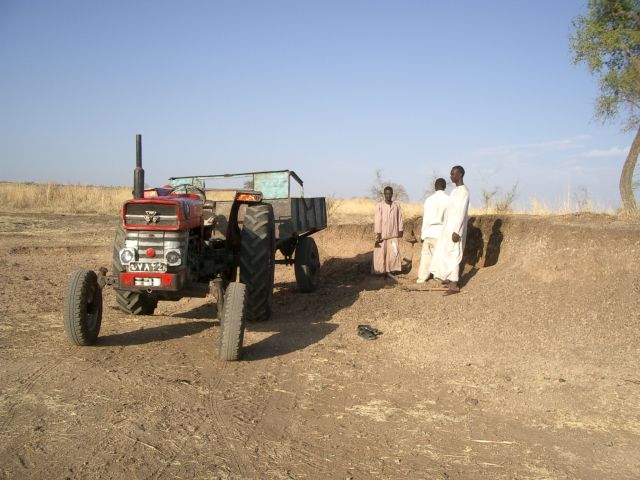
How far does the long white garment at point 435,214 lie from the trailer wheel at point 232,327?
4.95m

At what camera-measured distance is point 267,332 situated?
283 inches

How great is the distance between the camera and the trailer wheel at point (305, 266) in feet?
32.1

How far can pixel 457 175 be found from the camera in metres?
8.75

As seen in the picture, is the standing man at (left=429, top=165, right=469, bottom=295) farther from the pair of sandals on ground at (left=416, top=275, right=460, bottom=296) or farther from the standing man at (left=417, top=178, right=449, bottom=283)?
the standing man at (left=417, top=178, right=449, bottom=283)

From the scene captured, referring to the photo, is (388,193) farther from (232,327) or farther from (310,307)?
(232,327)

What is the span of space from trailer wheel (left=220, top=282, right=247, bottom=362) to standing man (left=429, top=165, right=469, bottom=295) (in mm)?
4017

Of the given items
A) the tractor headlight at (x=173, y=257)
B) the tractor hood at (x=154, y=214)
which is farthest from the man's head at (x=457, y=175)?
the tractor headlight at (x=173, y=257)

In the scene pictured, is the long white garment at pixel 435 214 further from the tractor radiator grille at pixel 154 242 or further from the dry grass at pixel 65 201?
the dry grass at pixel 65 201

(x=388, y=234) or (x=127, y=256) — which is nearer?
(x=127, y=256)

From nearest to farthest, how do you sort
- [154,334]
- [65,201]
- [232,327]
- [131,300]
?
[232,327], [154,334], [131,300], [65,201]

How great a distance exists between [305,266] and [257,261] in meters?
2.70

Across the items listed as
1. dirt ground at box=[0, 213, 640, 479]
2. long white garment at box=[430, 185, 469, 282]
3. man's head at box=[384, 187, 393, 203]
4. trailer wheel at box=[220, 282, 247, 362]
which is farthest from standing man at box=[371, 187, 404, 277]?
trailer wheel at box=[220, 282, 247, 362]

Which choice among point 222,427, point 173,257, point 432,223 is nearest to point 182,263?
point 173,257

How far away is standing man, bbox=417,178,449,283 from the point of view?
966cm
